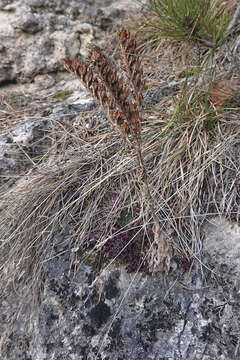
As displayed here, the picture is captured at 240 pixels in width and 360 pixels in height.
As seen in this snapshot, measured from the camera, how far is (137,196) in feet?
5.52

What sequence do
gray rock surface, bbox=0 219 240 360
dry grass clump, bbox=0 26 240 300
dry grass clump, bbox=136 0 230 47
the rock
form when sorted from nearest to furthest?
1. gray rock surface, bbox=0 219 240 360
2. dry grass clump, bbox=0 26 240 300
3. dry grass clump, bbox=136 0 230 47
4. the rock

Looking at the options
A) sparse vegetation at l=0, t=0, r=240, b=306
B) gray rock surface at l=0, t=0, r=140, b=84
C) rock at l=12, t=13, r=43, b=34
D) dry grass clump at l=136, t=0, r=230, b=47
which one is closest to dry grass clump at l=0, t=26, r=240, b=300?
sparse vegetation at l=0, t=0, r=240, b=306

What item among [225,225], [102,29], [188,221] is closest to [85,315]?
[188,221]

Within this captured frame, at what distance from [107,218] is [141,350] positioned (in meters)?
0.59

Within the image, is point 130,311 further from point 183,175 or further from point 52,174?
point 52,174

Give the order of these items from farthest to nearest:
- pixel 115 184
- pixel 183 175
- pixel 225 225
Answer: pixel 115 184 < pixel 183 175 < pixel 225 225

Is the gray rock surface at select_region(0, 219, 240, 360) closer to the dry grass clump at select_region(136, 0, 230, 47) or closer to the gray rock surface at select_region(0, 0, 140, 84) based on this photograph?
the dry grass clump at select_region(136, 0, 230, 47)

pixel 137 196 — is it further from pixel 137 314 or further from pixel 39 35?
pixel 39 35

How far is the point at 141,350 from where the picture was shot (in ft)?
4.41

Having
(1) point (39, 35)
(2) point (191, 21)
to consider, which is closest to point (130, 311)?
(2) point (191, 21)

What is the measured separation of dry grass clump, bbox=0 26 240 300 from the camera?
1.53 m

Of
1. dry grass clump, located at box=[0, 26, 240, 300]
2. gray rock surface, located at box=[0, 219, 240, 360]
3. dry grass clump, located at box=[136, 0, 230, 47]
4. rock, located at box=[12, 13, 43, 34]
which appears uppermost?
rock, located at box=[12, 13, 43, 34]

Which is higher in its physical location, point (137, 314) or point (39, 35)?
point (39, 35)

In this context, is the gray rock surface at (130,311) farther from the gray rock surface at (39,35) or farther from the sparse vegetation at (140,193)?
the gray rock surface at (39,35)
